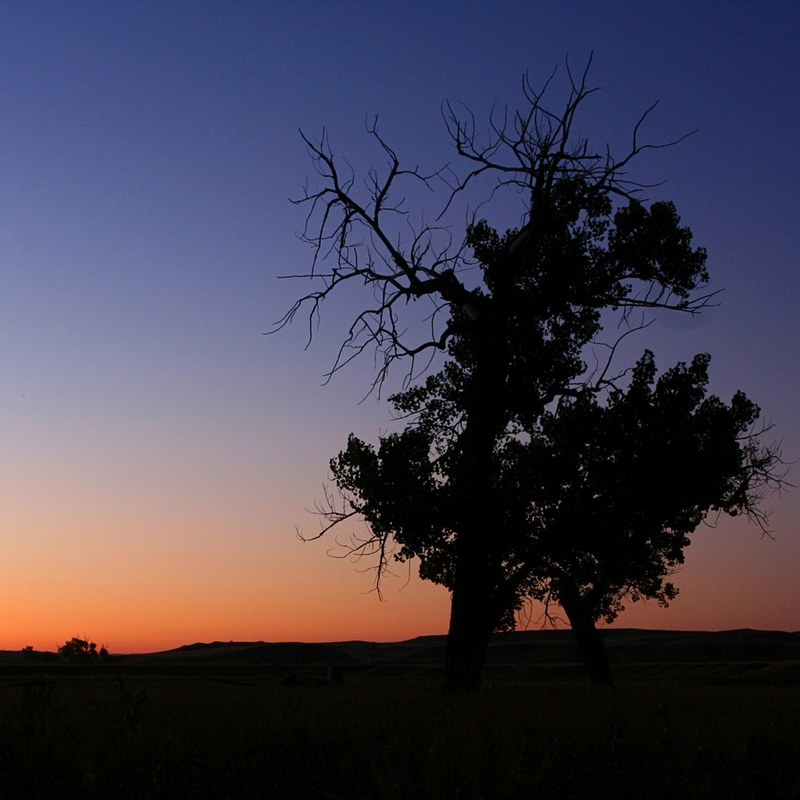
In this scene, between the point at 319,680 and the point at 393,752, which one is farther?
the point at 319,680

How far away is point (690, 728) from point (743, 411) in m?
10.1

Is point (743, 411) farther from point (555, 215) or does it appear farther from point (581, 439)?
point (555, 215)

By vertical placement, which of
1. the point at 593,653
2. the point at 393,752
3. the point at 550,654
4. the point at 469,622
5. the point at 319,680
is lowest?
the point at 393,752

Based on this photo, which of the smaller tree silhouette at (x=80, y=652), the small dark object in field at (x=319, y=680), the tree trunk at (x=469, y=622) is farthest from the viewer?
the smaller tree silhouette at (x=80, y=652)

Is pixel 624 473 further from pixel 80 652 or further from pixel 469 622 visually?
pixel 80 652

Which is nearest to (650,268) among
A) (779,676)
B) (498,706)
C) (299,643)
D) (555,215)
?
(555,215)

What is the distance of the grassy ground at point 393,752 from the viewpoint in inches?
346

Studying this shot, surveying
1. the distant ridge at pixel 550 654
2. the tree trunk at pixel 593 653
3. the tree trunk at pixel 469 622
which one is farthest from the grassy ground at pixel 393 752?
the distant ridge at pixel 550 654

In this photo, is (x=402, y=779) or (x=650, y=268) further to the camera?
(x=650, y=268)

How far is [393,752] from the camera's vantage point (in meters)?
9.68

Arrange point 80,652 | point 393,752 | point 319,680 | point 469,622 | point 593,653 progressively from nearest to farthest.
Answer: point 393,752
point 469,622
point 593,653
point 319,680
point 80,652

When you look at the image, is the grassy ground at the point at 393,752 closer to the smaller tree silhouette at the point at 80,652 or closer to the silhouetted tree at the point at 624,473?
the silhouetted tree at the point at 624,473

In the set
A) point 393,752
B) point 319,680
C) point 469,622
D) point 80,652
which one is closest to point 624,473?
point 469,622

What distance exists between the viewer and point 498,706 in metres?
13.0
